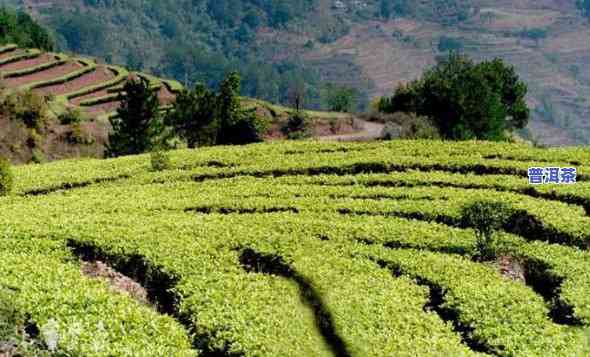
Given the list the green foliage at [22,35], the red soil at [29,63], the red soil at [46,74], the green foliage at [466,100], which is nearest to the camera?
the green foliage at [466,100]

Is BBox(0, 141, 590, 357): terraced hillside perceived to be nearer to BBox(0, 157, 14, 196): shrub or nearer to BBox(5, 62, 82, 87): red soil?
BBox(0, 157, 14, 196): shrub

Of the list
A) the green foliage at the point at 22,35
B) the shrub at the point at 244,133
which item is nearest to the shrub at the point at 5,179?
the shrub at the point at 244,133

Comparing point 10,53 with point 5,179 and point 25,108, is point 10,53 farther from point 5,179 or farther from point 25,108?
point 5,179

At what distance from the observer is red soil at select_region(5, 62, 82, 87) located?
103 meters

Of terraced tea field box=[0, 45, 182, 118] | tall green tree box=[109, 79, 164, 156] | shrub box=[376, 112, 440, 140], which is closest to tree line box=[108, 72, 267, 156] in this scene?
tall green tree box=[109, 79, 164, 156]

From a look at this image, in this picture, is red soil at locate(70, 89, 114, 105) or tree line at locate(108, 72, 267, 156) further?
red soil at locate(70, 89, 114, 105)

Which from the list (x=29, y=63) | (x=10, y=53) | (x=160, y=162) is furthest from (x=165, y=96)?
(x=160, y=162)

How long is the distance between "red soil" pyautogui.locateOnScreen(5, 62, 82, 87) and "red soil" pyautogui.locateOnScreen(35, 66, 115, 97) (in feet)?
8.33

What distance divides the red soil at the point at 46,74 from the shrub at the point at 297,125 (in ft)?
119

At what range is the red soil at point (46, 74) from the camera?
338 ft

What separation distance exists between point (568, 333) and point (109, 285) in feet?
39.3

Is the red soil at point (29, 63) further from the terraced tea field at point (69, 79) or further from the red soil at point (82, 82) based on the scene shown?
the red soil at point (82, 82)

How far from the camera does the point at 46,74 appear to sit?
359ft

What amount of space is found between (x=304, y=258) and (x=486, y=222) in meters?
6.00
